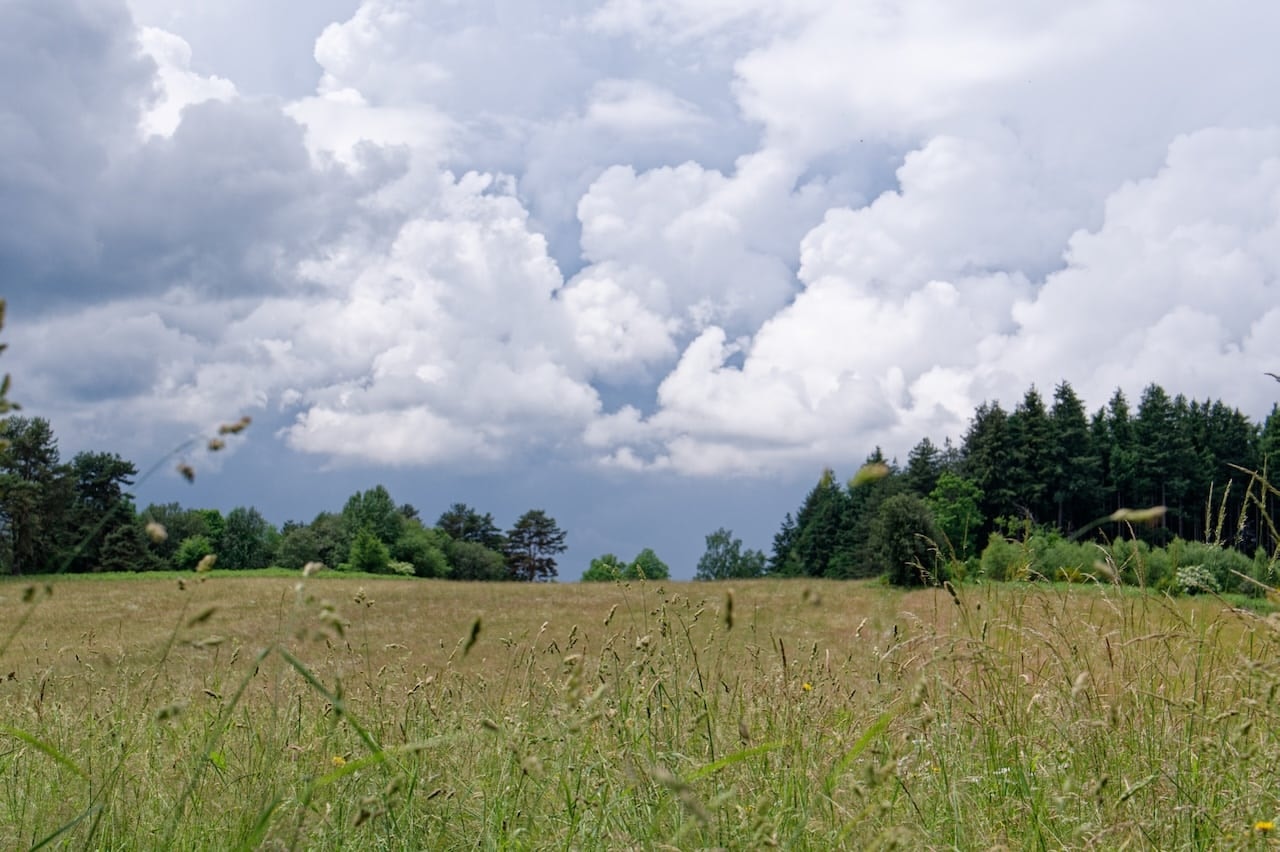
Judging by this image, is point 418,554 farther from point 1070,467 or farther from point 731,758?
point 731,758

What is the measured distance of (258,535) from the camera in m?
70.9

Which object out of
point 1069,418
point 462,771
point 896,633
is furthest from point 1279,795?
point 1069,418

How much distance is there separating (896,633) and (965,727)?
565mm

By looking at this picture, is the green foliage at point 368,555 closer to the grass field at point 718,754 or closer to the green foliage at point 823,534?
the green foliage at point 823,534

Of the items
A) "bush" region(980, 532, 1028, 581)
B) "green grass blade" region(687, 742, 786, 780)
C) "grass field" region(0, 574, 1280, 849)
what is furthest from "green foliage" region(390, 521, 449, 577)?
"green grass blade" region(687, 742, 786, 780)

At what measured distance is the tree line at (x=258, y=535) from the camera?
34906 mm

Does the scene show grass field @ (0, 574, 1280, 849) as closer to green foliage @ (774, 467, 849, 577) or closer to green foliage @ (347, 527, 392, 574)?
green foliage @ (347, 527, 392, 574)

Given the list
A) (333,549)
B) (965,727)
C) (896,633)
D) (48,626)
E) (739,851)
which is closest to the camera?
(739,851)

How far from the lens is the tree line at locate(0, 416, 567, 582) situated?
115 ft

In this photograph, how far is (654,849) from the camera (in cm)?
205

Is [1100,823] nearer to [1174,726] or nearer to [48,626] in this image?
[1174,726]

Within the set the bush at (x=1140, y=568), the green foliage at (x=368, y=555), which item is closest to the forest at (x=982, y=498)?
the green foliage at (x=368, y=555)

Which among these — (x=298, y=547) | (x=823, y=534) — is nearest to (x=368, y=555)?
(x=298, y=547)

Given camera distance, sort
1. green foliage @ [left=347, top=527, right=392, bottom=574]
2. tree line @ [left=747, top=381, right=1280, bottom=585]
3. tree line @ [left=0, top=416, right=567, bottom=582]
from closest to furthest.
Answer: tree line @ [left=0, top=416, right=567, bottom=582] → green foliage @ [left=347, top=527, right=392, bottom=574] → tree line @ [left=747, top=381, right=1280, bottom=585]
